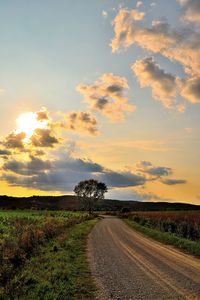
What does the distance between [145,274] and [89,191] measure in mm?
130600

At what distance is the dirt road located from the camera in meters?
13.2

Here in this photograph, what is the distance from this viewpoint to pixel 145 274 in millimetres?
16797

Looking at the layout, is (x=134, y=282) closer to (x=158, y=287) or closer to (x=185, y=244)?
(x=158, y=287)

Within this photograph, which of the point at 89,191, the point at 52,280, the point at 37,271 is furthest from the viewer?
the point at 89,191

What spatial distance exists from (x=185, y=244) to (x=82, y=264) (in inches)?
477

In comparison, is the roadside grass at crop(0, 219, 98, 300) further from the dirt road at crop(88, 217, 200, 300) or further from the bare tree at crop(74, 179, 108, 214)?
the bare tree at crop(74, 179, 108, 214)

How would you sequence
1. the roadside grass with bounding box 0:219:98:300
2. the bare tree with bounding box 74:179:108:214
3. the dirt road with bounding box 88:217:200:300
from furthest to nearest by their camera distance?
1. the bare tree with bounding box 74:179:108:214
2. the dirt road with bounding box 88:217:200:300
3. the roadside grass with bounding box 0:219:98:300

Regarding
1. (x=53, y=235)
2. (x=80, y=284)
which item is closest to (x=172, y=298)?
(x=80, y=284)

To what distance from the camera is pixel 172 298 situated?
12.5 m

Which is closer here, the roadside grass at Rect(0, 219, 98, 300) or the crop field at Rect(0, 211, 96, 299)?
the roadside grass at Rect(0, 219, 98, 300)

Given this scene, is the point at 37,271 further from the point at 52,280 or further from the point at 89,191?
the point at 89,191

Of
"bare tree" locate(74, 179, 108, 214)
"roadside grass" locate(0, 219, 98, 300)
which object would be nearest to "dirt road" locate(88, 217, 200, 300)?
"roadside grass" locate(0, 219, 98, 300)

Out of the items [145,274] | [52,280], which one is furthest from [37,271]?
[145,274]

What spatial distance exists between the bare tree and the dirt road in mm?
121552
